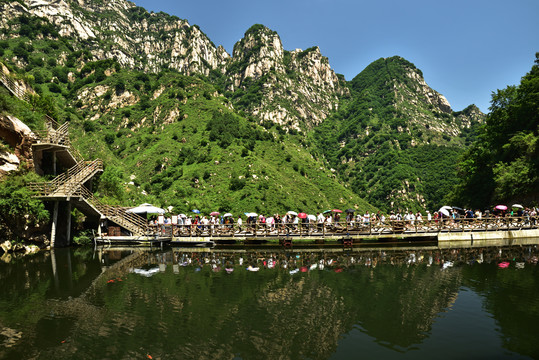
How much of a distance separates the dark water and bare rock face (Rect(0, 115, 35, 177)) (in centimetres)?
1190

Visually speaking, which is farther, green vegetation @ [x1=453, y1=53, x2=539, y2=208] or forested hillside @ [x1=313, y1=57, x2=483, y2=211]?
forested hillside @ [x1=313, y1=57, x2=483, y2=211]

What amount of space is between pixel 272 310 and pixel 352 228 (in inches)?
867

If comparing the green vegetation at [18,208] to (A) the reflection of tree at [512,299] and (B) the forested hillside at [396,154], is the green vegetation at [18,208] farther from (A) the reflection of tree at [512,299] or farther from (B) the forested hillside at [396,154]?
(B) the forested hillside at [396,154]

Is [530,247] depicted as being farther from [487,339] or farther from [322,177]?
[322,177]

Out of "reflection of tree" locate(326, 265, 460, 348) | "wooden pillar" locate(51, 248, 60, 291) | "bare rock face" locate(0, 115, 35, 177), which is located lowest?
"reflection of tree" locate(326, 265, 460, 348)

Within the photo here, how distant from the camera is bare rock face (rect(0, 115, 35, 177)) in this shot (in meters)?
29.3

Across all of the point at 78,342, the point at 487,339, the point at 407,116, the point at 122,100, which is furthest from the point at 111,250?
the point at 407,116

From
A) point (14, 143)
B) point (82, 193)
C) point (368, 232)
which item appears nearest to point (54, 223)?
point (82, 193)

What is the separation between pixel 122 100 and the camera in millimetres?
118500

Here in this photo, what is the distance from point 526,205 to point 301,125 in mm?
141992

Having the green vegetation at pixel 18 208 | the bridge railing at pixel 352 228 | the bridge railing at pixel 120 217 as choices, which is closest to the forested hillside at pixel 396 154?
the bridge railing at pixel 352 228

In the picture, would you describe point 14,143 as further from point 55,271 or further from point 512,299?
point 512,299

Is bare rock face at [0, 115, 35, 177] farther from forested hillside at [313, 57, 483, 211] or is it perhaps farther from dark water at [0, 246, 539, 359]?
forested hillside at [313, 57, 483, 211]

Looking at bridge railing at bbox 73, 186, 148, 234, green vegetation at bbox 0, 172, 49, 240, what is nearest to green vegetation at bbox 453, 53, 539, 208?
bridge railing at bbox 73, 186, 148, 234
